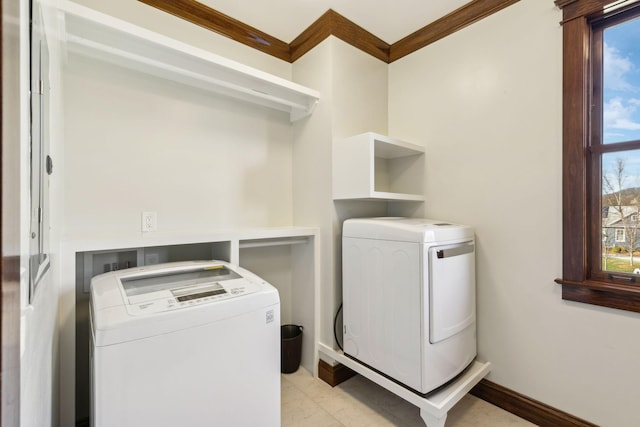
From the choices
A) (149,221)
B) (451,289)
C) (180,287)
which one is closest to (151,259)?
(149,221)

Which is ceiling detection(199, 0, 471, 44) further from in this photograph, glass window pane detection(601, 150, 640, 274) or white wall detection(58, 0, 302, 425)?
glass window pane detection(601, 150, 640, 274)

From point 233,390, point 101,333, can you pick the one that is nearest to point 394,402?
point 233,390

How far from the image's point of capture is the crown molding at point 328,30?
184 centimetres

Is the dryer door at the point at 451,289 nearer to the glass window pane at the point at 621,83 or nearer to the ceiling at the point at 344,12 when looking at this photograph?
the glass window pane at the point at 621,83

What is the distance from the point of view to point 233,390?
120 cm

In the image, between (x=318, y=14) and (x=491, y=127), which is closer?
(x=491, y=127)

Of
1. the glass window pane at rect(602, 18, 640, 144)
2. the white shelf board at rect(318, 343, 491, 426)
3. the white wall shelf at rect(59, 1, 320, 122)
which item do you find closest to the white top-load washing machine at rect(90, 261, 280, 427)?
the white shelf board at rect(318, 343, 491, 426)

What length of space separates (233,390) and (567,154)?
2.01 m

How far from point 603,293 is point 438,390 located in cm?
96

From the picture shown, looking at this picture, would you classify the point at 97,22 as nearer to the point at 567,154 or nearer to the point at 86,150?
the point at 86,150

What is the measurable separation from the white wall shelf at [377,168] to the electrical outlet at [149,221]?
3.77 feet

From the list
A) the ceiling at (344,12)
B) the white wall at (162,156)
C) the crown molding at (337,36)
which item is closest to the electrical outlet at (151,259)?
the white wall at (162,156)

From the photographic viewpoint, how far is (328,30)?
2.00m

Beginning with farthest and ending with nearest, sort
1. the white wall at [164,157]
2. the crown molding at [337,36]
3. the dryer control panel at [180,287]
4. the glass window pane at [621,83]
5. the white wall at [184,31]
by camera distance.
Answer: the crown molding at [337,36]
the white wall at [184,31]
the white wall at [164,157]
the glass window pane at [621,83]
the dryer control panel at [180,287]
